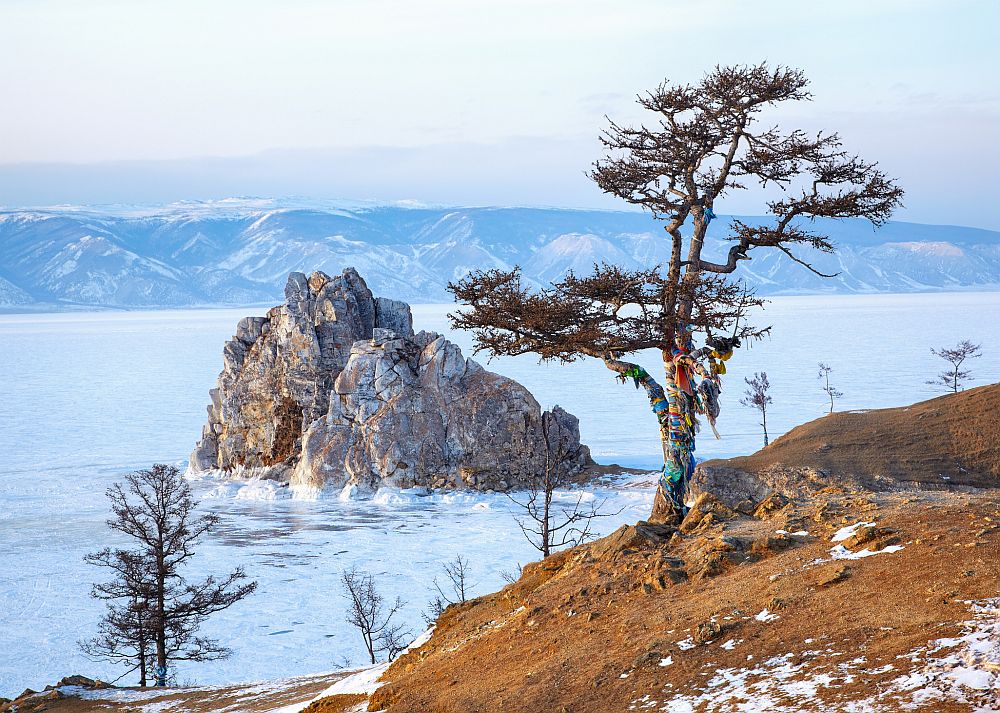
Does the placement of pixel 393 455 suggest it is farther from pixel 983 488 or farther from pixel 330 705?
pixel 330 705

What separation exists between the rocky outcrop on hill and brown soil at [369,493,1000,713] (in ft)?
40.2

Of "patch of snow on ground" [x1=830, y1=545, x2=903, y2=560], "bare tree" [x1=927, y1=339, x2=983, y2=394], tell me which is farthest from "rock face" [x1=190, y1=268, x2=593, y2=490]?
"patch of snow on ground" [x1=830, y1=545, x2=903, y2=560]

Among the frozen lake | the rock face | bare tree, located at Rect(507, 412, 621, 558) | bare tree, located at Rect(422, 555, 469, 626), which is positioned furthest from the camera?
the rock face

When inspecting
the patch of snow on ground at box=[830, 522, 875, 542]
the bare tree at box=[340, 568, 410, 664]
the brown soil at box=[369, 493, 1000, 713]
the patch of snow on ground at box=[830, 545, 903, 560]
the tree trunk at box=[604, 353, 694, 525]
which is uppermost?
the tree trunk at box=[604, 353, 694, 525]

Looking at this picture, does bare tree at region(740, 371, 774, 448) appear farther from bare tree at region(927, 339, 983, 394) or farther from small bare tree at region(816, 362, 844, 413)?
bare tree at region(927, 339, 983, 394)

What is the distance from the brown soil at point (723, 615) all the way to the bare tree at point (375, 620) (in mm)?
10454

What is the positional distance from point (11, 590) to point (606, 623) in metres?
25.4

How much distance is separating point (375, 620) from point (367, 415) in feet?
69.6

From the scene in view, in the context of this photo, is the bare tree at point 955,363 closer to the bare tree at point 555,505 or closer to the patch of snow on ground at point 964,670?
the bare tree at point 555,505

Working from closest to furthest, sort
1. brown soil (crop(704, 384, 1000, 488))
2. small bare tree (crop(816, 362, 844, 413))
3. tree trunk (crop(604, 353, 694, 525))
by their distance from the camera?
tree trunk (crop(604, 353, 694, 525))
brown soil (crop(704, 384, 1000, 488))
small bare tree (crop(816, 362, 844, 413))

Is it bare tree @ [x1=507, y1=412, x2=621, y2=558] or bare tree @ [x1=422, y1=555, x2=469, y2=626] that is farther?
bare tree @ [x1=507, y1=412, x2=621, y2=558]

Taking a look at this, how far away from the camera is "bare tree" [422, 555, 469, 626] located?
86.8 ft

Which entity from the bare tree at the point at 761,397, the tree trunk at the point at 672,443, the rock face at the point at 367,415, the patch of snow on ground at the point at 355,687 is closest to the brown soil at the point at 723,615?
the patch of snow on ground at the point at 355,687

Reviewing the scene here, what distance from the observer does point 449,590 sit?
1147 inches
